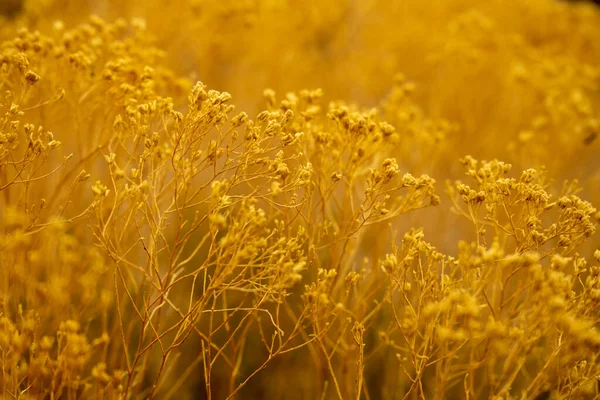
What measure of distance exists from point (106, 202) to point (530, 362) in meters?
1.85

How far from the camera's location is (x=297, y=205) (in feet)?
4.39

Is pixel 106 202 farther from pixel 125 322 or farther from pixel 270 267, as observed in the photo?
pixel 270 267

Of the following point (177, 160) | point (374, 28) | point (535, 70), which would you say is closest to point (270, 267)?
point (177, 160)

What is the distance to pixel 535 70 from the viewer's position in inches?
135

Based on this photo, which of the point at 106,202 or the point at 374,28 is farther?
the point at 374,28

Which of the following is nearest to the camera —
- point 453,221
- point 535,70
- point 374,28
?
point 453,221

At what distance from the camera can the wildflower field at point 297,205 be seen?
1.25 m

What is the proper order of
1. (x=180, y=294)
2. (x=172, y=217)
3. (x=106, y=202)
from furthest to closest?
(x=172, y=217), (x=180, y=294), (x=106, y=202)

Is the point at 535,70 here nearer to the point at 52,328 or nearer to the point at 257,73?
the point at 257,73

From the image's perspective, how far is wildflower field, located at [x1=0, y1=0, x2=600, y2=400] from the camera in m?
1.25

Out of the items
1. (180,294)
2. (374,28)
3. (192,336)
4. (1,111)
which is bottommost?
(192,336)

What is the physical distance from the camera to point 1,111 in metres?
1.62

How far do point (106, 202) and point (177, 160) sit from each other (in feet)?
2.37

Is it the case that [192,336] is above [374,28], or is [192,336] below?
below
